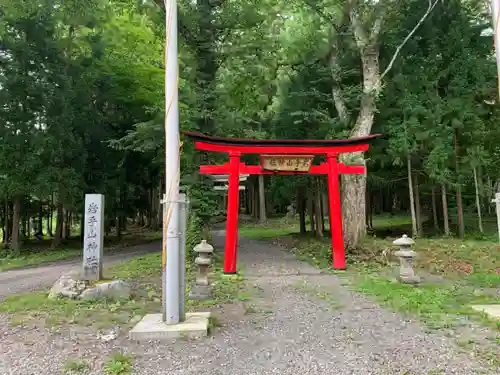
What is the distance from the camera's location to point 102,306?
571 centimetres

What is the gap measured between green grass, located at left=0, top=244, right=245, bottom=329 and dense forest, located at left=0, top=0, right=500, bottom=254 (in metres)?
3.70

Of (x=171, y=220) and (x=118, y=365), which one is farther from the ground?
(x=171, y=220)

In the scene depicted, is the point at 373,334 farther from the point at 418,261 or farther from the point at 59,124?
the point at 59,124

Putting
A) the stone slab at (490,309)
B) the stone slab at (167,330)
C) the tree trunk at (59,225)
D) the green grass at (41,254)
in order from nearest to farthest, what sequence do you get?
1. the stone slab at (167,330)
2. the stone slab at (490,309)
3. the green grass at (41,254)
4. the tree trunk at (59,225)

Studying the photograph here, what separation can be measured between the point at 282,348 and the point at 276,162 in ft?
18.9

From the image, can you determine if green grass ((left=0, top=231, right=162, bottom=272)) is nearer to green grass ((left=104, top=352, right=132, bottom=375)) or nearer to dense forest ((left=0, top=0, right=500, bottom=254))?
dense forest ((left=0, top=0, right=500, bottom=254))

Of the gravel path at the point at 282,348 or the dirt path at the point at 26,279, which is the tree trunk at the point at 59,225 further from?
the gravel path at the point at 282,348

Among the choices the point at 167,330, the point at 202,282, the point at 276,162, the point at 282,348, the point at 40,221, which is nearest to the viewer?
the point at 282,348

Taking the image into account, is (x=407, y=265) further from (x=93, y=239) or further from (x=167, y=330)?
(x=93, y=239)

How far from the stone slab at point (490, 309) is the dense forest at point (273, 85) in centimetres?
570

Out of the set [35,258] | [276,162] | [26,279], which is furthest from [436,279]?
[35,258]

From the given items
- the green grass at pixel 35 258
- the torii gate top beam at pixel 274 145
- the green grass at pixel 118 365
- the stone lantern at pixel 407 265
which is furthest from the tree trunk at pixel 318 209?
the green grass at pixel 118 365

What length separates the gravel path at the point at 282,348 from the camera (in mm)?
3389

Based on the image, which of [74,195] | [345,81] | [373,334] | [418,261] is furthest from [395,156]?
[74,195]
